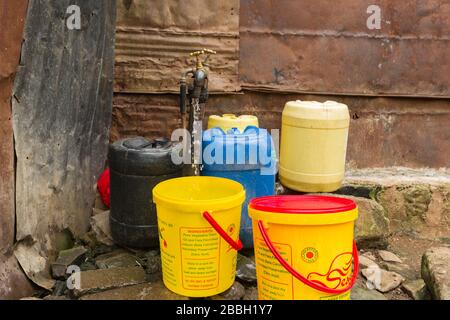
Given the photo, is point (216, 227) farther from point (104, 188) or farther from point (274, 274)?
point (104, 188)

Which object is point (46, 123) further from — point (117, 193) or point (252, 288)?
point (252, 288)

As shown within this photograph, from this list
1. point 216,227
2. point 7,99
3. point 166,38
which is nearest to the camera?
point 216,227

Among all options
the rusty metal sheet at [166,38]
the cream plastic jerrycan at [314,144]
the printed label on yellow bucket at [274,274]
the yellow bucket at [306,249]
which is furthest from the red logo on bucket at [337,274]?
the rusty metal sheet at [166,38]

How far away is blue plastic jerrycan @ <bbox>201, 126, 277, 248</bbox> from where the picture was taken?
10.6ft

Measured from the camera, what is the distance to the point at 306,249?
243cm

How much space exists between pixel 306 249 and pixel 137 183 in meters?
1.26

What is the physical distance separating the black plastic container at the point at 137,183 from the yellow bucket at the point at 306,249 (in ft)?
2.96

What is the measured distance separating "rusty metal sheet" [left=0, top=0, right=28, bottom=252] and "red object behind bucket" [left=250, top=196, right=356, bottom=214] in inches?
52.8

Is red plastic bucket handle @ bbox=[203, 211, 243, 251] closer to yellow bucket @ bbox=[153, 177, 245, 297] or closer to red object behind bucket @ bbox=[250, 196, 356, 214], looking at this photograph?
yellow bucket @ bbox=[153, 177, 245, 297]

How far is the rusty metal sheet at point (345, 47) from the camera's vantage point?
412 centimetres

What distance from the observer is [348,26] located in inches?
165

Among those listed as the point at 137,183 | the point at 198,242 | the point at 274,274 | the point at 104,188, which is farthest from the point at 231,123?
the point at 274,274
